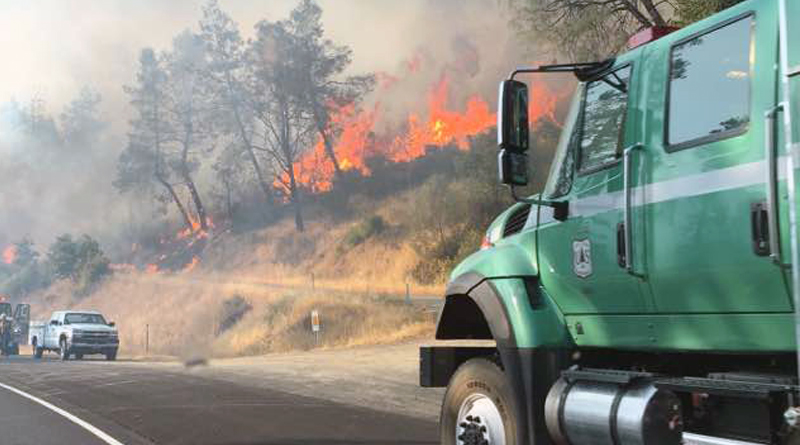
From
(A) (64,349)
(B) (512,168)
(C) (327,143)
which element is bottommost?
(A) (64,349)

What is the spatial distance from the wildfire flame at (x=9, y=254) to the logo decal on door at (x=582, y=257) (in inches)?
3195

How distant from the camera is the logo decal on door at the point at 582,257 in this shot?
4500 millimetres

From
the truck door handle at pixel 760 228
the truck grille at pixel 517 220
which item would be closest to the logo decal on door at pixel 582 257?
the truck grille at pixel 517 220

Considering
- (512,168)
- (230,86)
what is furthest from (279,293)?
(512,168)

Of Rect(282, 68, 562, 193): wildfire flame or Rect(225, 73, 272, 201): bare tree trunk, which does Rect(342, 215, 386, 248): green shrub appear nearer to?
Rect(282, 68, 562, 193): wildfire flame

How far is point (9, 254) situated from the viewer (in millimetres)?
81000

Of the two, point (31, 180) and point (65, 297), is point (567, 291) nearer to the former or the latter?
point (65, 297)

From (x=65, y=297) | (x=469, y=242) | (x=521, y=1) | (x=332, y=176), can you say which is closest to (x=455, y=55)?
(x=332, y=176)

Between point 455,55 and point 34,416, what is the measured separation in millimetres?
55646

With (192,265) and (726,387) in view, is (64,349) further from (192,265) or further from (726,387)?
(726,387)

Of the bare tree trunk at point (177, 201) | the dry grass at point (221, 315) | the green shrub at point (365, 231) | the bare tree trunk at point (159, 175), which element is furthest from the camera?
the bare tree trunk at point (177, 201)

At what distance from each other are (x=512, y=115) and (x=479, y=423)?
2.04 meters

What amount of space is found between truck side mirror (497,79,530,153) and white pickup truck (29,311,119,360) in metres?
27.2

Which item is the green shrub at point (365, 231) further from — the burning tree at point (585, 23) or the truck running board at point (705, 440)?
the truck running board at point (705, 440)
